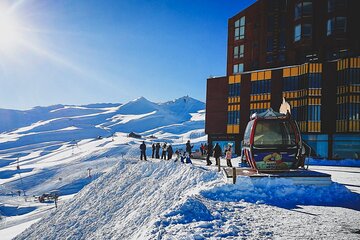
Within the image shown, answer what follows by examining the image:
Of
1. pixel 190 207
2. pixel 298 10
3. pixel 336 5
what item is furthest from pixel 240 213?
pixel 298 10

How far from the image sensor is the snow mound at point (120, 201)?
1566 cm

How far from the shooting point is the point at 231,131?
43094 millimetres

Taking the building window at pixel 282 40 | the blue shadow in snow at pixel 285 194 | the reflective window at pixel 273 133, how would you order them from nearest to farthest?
the blue shadow in snow at pixel 285 194 → the reflective window at pixel 273 133 → the building window at pixel 282 40

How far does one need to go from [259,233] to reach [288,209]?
2517 millimetres

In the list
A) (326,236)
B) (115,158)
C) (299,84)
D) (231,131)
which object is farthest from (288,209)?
(115,158)

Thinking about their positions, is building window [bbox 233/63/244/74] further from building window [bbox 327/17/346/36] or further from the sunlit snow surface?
the sunlit snow surface

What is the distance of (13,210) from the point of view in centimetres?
4766

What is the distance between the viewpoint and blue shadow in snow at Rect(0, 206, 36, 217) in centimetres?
4581

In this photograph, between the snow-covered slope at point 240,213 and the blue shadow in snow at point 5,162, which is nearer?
the snow-covered slope at point 240,213

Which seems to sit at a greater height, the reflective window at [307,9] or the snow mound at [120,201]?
the reflective window at [307,9]

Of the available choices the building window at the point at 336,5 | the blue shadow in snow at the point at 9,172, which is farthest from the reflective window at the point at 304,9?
the blue shadow in snow at the point at 9,172

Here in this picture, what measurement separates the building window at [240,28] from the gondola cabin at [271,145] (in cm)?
3898

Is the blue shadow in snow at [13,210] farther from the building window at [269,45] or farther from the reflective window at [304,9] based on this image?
the reflective window at [304,9]

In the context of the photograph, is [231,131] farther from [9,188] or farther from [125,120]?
[125,120]
